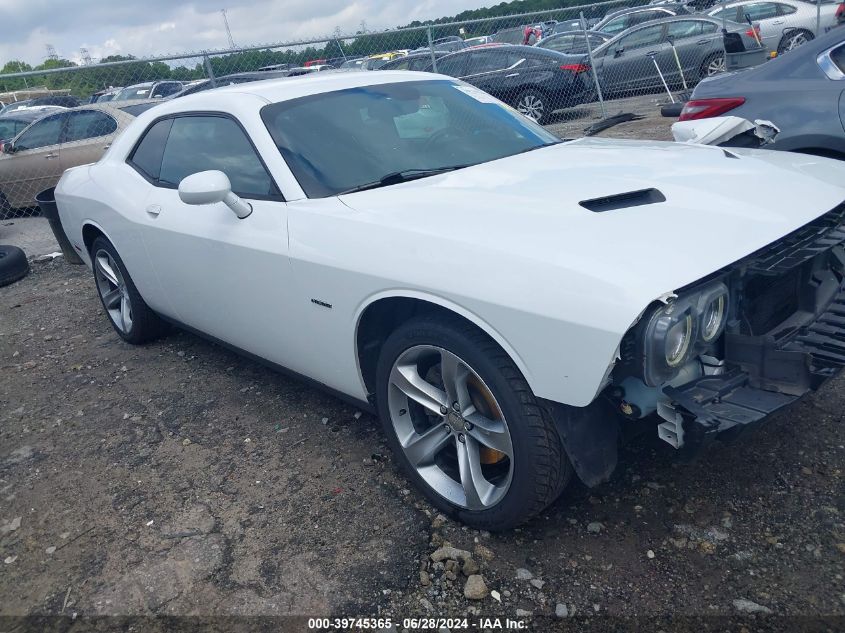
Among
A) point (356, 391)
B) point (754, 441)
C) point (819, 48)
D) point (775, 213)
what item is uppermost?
point (819, 48)

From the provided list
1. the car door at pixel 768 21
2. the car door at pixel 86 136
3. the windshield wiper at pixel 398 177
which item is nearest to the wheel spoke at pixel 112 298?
the windshield wiper at pixel 398 177

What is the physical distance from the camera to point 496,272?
2.18m

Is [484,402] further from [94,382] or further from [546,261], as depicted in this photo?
[94,382]

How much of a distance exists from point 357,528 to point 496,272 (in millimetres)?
1192

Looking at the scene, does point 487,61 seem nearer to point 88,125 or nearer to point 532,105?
point 532,105

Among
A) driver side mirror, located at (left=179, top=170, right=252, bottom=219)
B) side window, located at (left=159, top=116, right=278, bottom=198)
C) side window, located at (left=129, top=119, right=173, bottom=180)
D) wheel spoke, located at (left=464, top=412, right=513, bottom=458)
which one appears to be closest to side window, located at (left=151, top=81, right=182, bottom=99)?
side window, located at (left=129, top=119, right=173, bottom=180)

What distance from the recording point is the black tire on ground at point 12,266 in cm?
702

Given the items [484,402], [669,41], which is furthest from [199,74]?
[484,402]

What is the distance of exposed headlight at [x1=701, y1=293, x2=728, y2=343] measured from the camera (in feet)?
6.95

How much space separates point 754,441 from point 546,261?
1.45m

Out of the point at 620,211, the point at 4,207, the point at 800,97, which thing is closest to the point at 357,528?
the point at 620,211

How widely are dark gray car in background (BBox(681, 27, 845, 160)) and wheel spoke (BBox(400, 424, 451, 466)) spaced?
305 cm

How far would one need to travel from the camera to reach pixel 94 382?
4418 mm

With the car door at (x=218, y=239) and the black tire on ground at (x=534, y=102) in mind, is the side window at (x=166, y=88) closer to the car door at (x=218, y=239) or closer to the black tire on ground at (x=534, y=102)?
the black tire on ground at (x=534, y=102)
